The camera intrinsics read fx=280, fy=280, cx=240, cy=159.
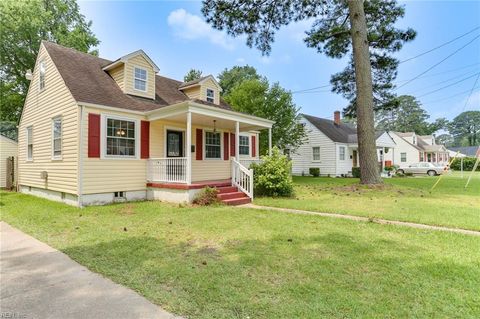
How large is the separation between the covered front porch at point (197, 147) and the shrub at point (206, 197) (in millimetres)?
322

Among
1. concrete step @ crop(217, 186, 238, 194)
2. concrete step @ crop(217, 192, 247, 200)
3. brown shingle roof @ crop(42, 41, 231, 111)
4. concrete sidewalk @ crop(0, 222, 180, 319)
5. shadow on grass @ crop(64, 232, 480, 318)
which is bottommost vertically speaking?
concrete sidewalk @ crop(0, 222, 180, 319)

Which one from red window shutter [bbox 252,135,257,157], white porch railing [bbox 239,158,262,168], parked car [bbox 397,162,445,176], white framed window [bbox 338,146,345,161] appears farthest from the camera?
parked car [bbox 397,162,445,176]

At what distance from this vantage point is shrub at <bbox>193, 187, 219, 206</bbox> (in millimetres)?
8750

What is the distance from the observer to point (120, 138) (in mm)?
9734

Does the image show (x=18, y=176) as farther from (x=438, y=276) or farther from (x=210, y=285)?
(x=438, y=276)

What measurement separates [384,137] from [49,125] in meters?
27.8

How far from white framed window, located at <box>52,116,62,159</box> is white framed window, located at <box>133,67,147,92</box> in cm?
311

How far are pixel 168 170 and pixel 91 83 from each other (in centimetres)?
432

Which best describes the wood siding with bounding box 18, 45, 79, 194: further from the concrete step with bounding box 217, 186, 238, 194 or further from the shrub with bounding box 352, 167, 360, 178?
the shrub with bounding box 352, 167, 360, 178

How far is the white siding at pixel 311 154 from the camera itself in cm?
2364

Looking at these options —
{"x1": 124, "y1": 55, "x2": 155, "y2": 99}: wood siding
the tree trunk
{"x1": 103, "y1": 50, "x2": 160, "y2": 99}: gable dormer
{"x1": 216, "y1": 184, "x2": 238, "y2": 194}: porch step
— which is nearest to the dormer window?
{"x1": 103, "y1": 50, "x2": 160, "y2": 99}: gable dormer

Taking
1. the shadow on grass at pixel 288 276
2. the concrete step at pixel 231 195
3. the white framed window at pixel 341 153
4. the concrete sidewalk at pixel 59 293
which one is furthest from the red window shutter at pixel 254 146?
the concrete sidewalk at pixel 59 293

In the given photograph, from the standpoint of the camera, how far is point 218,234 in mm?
5324

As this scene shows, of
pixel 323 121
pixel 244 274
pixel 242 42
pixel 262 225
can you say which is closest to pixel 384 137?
pixel 323 121
